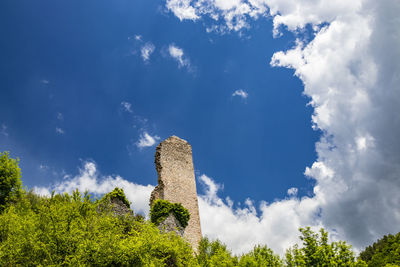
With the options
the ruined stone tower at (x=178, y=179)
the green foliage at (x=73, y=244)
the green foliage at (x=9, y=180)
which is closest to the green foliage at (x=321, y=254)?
the green foliage at (x=73, y=244)

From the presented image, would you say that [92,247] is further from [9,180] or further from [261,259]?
[9,180]

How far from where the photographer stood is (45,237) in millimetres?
11641

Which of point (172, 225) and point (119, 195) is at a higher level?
point (119, 195)

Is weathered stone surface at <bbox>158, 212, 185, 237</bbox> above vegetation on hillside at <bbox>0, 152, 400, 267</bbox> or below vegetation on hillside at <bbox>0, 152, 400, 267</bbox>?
above

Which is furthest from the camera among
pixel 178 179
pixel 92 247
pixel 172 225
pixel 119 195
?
pixel 178 179

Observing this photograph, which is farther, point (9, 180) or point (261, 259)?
point (9, 180)

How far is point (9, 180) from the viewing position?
20.9 meters

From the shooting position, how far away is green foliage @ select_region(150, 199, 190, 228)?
19.6m

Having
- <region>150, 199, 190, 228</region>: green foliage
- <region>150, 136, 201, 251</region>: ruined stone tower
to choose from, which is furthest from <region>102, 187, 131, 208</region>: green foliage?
<region>150, 136, 201, 251</region>: ruined stone tower

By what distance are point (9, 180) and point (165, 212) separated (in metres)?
11.3

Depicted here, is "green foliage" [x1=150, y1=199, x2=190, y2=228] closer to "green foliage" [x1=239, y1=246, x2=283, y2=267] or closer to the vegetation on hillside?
the vegetation on hillside

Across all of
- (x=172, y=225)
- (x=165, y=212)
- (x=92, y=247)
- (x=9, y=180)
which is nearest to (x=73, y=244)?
(x=92, y=247)

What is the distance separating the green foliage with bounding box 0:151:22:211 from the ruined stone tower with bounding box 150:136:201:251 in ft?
31.1

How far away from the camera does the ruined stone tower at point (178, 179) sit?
22.5m
